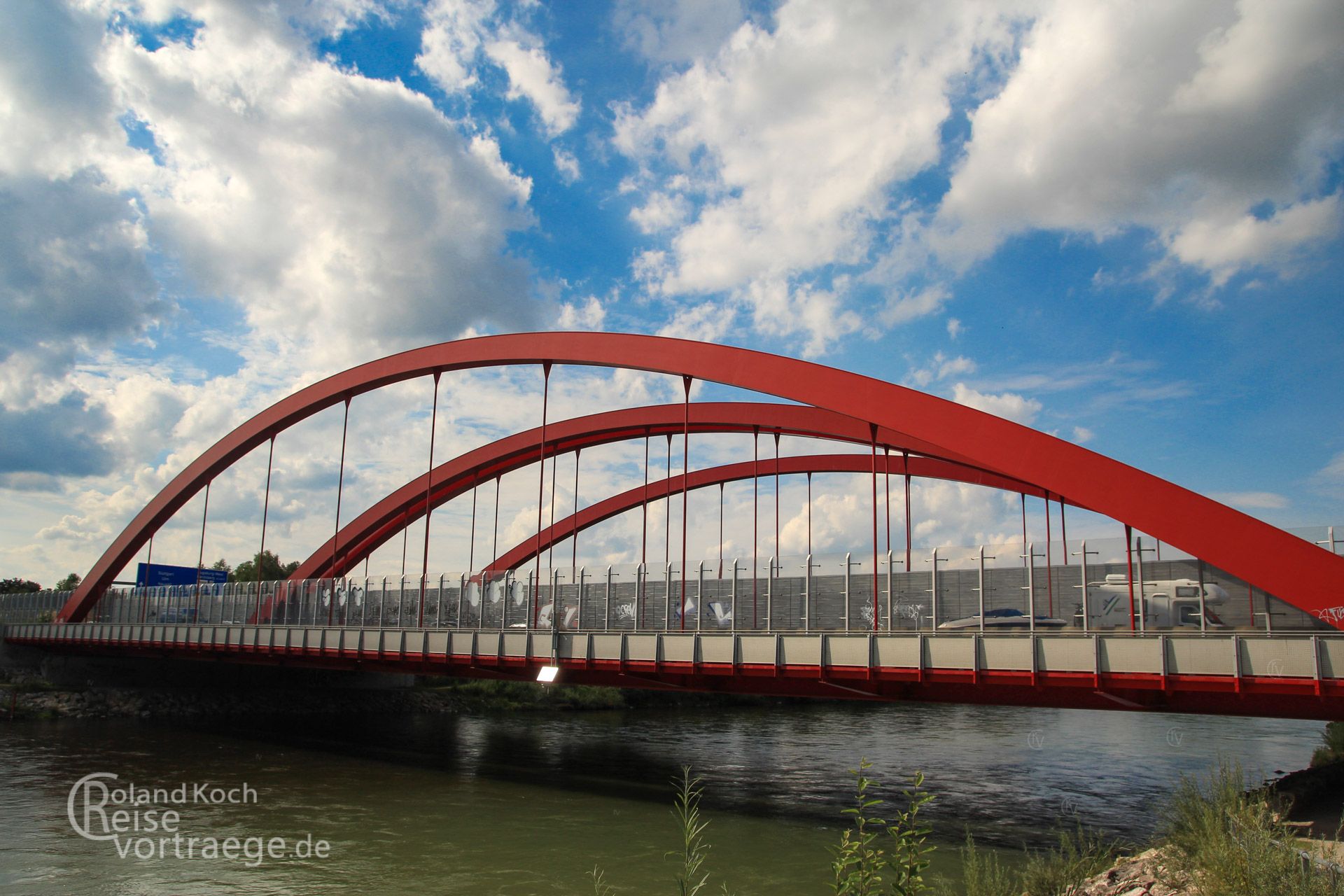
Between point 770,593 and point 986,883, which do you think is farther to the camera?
point 770,593

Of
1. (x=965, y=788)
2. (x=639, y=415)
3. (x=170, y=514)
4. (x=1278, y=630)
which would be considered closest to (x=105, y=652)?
(x=170, y=514)

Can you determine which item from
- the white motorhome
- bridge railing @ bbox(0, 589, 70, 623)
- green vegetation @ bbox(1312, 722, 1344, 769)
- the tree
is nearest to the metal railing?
the white motorhome

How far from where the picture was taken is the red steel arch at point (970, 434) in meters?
14.1

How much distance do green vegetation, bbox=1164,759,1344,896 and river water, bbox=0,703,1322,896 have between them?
3915 mm

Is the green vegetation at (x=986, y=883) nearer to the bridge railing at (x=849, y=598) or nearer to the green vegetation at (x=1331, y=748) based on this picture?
the bridge railing at (x=849, y=598)

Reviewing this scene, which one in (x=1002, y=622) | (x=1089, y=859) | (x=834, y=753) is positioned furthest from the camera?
(x=834, y=753)

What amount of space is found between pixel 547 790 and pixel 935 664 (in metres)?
10.7

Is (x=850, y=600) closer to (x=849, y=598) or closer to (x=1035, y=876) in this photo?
(x=849, y=598)

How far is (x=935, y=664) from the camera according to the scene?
15242mm

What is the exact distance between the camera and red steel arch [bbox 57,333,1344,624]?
1411 cm

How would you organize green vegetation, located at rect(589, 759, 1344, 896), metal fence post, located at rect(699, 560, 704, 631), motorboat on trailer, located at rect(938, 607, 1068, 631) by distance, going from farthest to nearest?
metal fence post, located at rect(699, 560, 704, 631) → motorboat on trailer, located at rect(938, 607, 1068, 631) → green vegetation, located at rect(589, 759, 1344, 896)

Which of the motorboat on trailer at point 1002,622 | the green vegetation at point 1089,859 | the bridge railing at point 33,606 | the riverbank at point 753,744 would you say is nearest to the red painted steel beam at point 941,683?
the motorboat on trailer at point 1002,622

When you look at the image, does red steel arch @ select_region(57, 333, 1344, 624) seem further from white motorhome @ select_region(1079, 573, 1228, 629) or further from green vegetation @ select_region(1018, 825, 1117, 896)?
green vegetation @ select_region(1018, 825, 1117, 896)

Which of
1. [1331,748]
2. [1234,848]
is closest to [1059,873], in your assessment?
[1234,848]
